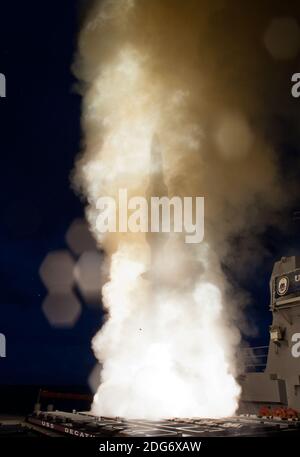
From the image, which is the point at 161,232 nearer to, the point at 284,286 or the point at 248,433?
the point at 284,286

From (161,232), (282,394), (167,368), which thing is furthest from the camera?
(161,232)

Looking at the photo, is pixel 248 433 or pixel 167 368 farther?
pixel 167 368

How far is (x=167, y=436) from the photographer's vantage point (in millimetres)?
17219

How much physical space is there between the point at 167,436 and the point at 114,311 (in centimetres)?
1791

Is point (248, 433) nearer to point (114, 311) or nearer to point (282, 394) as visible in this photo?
point (282, 394)

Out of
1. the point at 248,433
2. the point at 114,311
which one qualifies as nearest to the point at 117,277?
the point at 114,311

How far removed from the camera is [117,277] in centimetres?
3566

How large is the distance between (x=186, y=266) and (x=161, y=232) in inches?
120

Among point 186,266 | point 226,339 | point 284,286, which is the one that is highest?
point 186,266

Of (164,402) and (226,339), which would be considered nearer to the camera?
(164,402)
